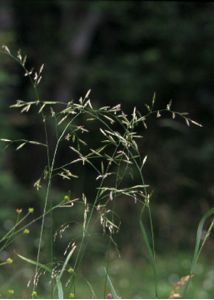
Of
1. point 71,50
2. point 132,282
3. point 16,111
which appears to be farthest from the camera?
point 71,50

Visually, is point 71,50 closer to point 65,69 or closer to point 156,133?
point 65,69

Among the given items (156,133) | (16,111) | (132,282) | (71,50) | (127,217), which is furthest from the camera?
(71,50)

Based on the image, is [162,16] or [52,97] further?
[52,97]

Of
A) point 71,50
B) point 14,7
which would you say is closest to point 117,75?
point 71,50

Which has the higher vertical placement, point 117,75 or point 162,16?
point 162,16

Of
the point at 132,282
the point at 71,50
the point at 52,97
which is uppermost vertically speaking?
the point at 132,282

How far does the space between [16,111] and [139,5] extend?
9.28ft

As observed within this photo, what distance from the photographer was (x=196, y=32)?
41.2ft

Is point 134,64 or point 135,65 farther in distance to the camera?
point 135,65

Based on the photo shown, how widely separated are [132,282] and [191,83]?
6.80 metres

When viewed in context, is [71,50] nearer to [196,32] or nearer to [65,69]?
[65,69]

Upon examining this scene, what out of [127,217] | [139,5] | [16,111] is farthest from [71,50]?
[127,217]

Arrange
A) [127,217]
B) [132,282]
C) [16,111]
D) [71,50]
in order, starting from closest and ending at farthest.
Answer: [132,282]
[127,217]
[16,111]
[71,50]

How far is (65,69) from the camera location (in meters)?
13.4
